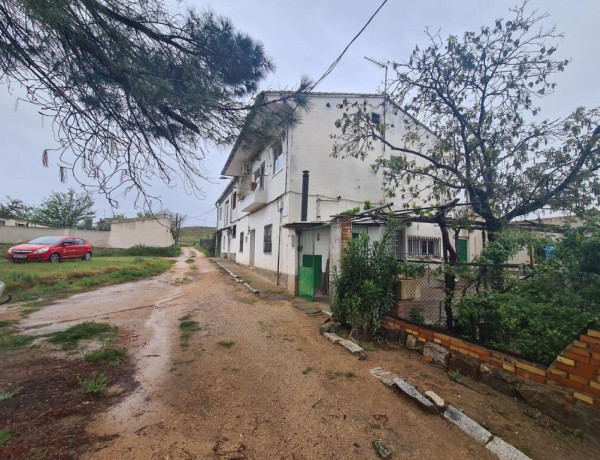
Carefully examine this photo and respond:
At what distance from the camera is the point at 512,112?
583 cm

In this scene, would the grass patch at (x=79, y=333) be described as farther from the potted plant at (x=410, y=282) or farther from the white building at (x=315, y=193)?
the potted plant at (x=410, y=282)

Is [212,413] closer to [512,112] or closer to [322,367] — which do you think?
[322,367]

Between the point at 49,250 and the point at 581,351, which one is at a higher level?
the point at 49,250

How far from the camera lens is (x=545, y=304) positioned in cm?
305

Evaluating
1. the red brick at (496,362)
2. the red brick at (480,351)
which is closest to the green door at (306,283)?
the red brick at (480,351)

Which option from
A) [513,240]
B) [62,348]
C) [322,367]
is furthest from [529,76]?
Answer: [62,348]

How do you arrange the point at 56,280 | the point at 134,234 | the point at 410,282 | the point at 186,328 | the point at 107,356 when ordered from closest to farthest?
the point at 107,356 → the point at 410,282 → the point at 186,328 → the point at 56,280 → the point at 134,234

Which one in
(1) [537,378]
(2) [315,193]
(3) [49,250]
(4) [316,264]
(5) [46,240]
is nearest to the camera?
(1) [537,378]

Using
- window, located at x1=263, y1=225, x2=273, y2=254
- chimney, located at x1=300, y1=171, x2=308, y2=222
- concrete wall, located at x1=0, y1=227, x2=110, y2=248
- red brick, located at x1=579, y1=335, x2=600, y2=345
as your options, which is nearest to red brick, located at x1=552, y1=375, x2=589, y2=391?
red brick, located at x1=579, y1=335, x2=600, y2=345

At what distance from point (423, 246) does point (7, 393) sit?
12059mm

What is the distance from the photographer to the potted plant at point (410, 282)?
4.68 metres

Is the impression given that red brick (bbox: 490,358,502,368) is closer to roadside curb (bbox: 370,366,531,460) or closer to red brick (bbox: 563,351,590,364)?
red brick (bbox: 563,351,590,364)

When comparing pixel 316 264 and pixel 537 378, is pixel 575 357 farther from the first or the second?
pixel 316 264

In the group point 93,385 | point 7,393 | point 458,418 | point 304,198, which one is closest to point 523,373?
point 458,418
